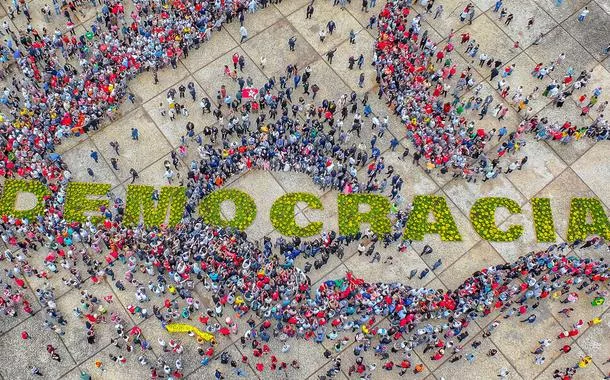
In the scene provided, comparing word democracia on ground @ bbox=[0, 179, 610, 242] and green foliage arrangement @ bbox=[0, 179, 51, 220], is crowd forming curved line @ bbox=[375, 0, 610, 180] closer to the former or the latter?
word democracia on ground @ bbox=[0, 179, 610, 242]

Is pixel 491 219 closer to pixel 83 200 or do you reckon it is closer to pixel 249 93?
pixel 249 93

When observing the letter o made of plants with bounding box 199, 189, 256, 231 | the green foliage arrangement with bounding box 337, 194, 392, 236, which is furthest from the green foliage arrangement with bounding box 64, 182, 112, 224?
Result: the green foliage arrangement with bounding box 337, 194, 392, 236

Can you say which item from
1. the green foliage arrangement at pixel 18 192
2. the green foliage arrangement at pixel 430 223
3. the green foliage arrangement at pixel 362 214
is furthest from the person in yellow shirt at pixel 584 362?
the green foliage arrangement at pixel 18 192

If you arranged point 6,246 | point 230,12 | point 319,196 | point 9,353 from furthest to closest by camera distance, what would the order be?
point 230,12 < point 319,196 < point 6,246 < point 9,353

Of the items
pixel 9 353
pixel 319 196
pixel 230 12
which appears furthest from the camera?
pixel 230 12

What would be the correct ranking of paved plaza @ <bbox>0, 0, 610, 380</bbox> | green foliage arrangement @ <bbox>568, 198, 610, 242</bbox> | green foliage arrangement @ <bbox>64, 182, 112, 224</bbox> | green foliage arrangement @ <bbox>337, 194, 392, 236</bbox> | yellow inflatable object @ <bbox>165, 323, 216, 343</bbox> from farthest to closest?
green foliage arrangement @ <bbox>568, 198, 610, 242</bbox>
green foliage arrangement @ <bbox>337, 194, 392, 236</bbox>
green foliage arrangement @ <bbox>64, 182, 112, 224</bbox>
paved plaza @ <bbox>0, 0, 610, 380</bbox>
yellow inflatable object @ <bbox>165, 323, 216, 343</bbox>

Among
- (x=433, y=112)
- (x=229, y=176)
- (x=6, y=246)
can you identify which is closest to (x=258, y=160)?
(x=229, y=176)

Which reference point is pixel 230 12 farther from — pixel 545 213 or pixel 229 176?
pixel 545 213
